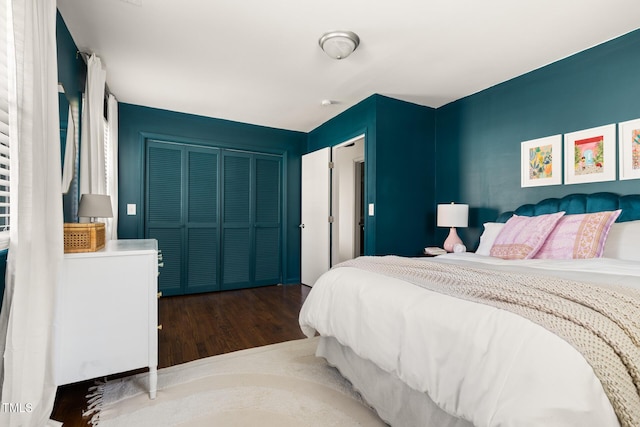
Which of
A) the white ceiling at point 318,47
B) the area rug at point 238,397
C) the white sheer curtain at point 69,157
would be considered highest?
the white ceiling at point 318,47

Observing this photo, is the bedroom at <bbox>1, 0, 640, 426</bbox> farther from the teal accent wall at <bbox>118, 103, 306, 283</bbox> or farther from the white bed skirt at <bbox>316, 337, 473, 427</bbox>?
the white bed skirt at <bbox>316, 337, 473, 427</bbox>

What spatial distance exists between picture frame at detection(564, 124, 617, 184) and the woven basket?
3.52 metres

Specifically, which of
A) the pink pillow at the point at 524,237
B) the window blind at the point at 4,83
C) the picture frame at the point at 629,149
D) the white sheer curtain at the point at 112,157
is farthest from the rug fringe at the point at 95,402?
the picture frame at the point at 629,149

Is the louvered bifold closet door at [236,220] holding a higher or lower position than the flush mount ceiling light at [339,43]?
lower

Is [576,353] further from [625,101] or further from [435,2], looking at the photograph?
[625,101]

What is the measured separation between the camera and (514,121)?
300 cm

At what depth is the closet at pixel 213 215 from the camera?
3.92m

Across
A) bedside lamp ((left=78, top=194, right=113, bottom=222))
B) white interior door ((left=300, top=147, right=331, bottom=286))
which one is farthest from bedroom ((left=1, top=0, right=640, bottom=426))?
bedside lamp ((left=78, top=194, right=113, bottom=222))

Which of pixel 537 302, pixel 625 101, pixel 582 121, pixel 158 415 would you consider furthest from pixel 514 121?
pixel 158 415

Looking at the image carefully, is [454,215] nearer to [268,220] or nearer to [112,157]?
[268,220]

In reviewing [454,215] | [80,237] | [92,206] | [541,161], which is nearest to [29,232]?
[80,237]

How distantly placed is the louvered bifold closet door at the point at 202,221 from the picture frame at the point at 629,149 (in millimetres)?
4189

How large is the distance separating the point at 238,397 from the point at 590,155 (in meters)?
3.17

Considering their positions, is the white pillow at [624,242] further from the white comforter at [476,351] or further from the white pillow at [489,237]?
the white pillow at [489,237]
